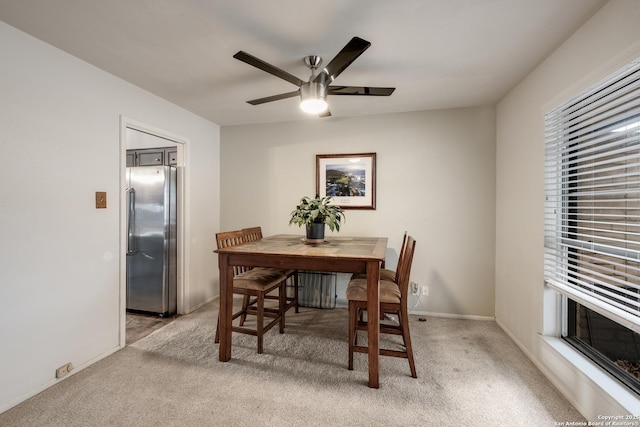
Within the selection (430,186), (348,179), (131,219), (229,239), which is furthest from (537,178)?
(131,219)

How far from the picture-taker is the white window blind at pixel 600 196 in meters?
1.38

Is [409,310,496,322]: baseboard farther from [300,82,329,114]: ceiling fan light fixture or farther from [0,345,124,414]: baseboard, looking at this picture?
[0,345,124,414]: baseboard

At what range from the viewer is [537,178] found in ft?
7.00

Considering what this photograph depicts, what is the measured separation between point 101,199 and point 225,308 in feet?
4.38

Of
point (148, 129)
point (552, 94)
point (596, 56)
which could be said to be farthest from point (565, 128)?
point (148, 129)

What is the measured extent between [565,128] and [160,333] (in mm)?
3760

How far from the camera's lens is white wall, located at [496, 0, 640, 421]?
4.73 feet

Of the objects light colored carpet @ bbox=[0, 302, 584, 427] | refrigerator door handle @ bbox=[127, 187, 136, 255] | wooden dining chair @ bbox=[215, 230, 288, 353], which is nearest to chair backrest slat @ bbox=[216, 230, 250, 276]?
wooden dining chair @ bbox=[215, 230, 288, 353]

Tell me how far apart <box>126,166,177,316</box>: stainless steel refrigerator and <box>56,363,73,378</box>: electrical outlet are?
3.58 feet

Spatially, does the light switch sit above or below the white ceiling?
below

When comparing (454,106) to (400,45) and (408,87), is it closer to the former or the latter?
(408,87)

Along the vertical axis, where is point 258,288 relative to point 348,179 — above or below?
below

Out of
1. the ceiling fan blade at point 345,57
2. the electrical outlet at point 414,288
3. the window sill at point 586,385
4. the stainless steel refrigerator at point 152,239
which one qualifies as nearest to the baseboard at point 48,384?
the stainless steel refrigerator at point 152,239

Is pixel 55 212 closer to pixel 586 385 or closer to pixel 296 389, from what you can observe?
pixel 296 389
